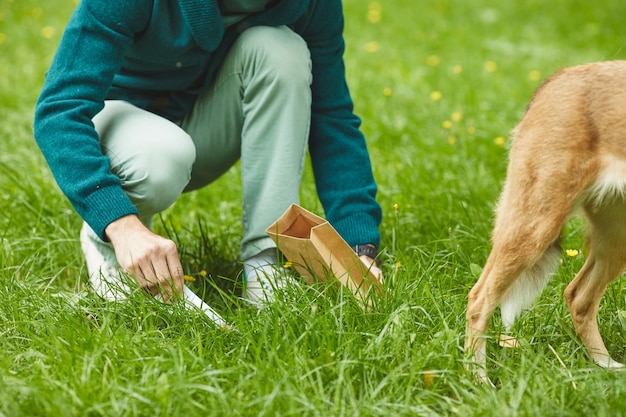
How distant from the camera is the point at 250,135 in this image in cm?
289

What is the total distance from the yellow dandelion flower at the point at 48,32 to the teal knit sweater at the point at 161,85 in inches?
168

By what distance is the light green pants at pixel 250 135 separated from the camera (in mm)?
2732

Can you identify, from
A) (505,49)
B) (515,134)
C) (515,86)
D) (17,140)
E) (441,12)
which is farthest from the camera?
(441,12)

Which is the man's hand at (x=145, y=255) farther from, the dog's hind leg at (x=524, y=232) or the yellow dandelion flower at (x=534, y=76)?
the yellow dandelion flower at (x=534, y=76)

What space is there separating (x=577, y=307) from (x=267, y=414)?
118cm

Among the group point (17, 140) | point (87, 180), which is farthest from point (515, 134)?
point (17, 140)

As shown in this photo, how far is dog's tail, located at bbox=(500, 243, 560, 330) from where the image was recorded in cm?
242

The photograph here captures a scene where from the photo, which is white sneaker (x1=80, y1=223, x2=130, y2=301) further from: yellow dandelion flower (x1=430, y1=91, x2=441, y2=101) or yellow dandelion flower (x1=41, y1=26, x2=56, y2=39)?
yellow dandelion flower (x1=41, y1=26, x2=56, y2=39)

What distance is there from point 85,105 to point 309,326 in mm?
1035

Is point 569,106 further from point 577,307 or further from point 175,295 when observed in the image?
point 175,295

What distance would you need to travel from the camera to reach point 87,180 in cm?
248

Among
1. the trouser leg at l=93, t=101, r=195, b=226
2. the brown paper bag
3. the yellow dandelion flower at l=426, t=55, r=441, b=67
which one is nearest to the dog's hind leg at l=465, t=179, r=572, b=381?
the brown paper bag

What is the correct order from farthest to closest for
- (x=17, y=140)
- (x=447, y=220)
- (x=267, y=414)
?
1. (x=17, y=140)
2. (x=447, y=220)
3. (x=267, y=414)

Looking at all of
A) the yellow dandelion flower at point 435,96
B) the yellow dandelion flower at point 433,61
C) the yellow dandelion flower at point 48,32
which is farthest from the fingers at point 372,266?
the yellow dandelion flower at point 48,32
